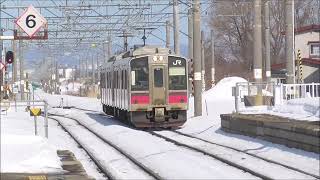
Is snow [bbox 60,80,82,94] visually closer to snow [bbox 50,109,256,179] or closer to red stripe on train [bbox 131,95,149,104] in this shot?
red stripe on train [bbox 131,95,149,104]

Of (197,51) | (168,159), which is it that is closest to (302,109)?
(168,159)

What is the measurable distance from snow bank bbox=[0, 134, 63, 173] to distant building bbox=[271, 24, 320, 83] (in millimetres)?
40451

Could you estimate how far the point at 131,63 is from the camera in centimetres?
2456

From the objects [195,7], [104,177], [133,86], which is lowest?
[104,177]

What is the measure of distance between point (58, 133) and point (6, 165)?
13.7m

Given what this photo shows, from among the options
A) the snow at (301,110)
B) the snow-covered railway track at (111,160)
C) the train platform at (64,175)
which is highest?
the snow at (301,110)

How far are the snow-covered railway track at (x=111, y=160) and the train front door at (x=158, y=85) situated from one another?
2.62m

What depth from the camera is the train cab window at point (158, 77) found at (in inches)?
971

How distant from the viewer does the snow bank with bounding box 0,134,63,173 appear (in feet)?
37.3

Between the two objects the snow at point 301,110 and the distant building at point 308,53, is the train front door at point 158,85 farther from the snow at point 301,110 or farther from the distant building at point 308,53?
the distant building at point 308,53

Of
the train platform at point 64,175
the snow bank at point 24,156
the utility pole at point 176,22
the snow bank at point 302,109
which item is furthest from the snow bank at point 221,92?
the snow bank at point 24,156

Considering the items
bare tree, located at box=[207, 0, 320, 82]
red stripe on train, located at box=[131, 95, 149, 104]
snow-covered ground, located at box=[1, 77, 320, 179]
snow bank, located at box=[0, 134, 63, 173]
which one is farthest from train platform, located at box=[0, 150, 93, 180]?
bare tree, located at box=[207, 0, 320, 82]

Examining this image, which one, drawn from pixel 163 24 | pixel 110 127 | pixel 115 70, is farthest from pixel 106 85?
pixel 163 24

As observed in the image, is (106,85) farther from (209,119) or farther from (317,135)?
(317,135)
